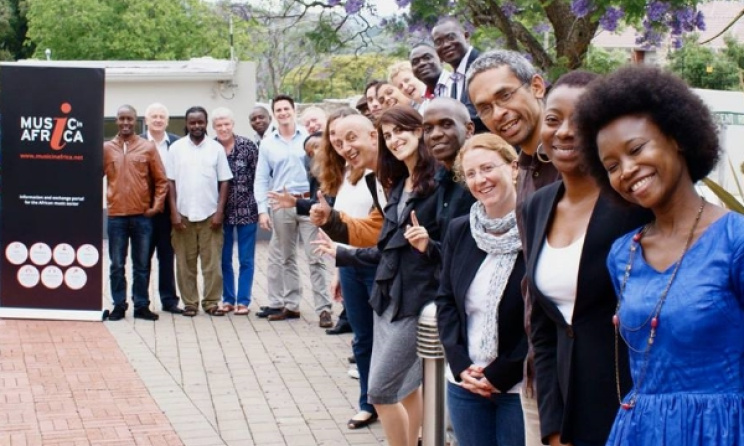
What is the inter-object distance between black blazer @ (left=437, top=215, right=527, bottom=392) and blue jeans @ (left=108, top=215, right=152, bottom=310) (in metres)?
7.48

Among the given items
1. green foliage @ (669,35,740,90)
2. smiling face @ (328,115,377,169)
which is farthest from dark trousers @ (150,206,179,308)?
green foliage @ (669,35,740,90)

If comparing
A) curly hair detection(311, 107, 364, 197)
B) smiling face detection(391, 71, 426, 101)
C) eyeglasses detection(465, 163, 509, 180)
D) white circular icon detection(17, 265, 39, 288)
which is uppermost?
smiling face detection(391, 71, 426, 101)

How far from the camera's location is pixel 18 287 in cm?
1209

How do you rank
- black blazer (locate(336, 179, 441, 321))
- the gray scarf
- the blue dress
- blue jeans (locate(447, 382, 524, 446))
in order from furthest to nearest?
black blazer (locate(336, 179, 441, 321)) → the gray scarf → blue jeans (locate(447, 382, 524, 446)) → the blue dress

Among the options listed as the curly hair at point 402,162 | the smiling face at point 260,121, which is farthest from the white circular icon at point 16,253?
the curly hair at point 402,162

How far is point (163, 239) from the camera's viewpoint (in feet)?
40.2

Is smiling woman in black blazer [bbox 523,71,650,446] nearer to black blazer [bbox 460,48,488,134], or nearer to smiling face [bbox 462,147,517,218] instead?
smiling face [bbox 462,147,517,218]

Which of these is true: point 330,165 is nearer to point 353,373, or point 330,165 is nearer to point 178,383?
point 353,373

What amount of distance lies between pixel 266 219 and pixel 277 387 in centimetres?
313

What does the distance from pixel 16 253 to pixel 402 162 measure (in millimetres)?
6888

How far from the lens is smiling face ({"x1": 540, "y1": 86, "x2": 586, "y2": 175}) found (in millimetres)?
3777

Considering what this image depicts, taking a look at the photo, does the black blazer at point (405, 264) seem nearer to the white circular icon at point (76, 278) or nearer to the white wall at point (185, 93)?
the white circular icon at point (76, 278)

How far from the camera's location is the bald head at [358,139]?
6.93 metres

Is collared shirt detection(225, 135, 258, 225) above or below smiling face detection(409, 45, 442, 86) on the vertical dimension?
below
